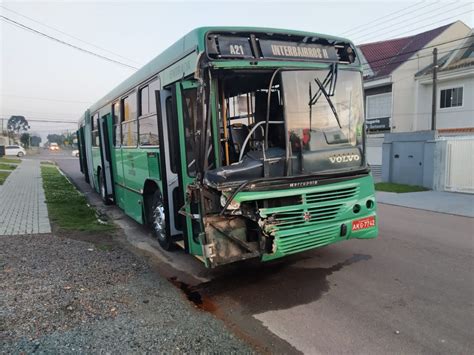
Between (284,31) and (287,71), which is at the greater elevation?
(284,31)

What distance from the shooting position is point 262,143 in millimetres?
4391

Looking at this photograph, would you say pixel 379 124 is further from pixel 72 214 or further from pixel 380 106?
pixel 72 214

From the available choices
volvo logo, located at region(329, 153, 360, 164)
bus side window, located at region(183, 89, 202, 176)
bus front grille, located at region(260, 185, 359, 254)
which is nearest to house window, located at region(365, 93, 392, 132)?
volvo logo, located at region(329, 153, 360, 164)

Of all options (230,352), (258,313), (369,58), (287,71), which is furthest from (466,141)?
(369,58)

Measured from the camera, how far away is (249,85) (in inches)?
197

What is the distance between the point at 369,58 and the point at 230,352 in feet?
98.9

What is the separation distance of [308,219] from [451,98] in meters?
23.5

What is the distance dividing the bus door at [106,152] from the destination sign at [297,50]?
5636mm

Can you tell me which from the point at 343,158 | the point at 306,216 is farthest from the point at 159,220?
the point at 343,158

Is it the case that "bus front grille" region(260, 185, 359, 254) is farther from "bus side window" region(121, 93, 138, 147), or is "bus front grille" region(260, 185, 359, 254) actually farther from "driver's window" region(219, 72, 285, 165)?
"bus side window" region(121, 93, 138, 147)

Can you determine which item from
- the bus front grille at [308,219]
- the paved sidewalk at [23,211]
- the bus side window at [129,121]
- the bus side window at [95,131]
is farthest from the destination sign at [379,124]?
the bus front grille at [308,219]

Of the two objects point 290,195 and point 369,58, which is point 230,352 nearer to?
point 290,195

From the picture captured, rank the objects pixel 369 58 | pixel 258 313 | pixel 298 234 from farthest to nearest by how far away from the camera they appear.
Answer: pixel 369 58 → pixel 298 234 → pixel 258 313

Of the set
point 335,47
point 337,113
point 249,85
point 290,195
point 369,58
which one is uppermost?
point 369,58
